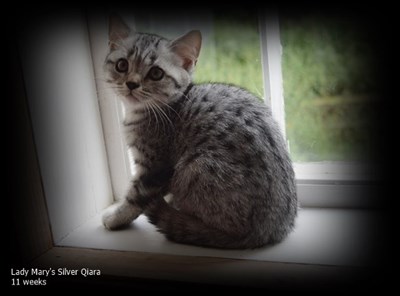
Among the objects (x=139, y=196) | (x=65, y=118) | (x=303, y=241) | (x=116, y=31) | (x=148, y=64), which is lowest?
(x=303, y=241)

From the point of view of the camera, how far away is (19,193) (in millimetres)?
1062

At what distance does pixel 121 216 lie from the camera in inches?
47.1

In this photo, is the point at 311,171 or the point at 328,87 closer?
the point at 328,87

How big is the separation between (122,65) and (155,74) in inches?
4.0

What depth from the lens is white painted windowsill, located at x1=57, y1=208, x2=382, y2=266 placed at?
0.96 metres

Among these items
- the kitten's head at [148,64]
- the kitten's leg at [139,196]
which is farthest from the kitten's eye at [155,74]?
the kitten's leg at [139,196]

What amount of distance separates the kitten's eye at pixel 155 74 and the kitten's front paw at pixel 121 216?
0.37 m

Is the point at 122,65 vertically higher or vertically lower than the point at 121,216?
higher

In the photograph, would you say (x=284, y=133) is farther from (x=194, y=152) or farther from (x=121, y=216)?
(x=121, y=216)

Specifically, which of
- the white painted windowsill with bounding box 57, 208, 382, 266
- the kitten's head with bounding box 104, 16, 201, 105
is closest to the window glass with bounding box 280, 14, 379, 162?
the white painted windowsill with bounding box 57, 208, 382, 266

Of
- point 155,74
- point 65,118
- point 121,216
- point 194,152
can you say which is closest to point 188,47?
point 155,74

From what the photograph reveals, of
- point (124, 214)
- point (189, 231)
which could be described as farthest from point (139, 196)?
point (189, 231)

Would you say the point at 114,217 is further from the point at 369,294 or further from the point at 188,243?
the point at 369,294

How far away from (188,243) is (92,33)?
0.71 m
